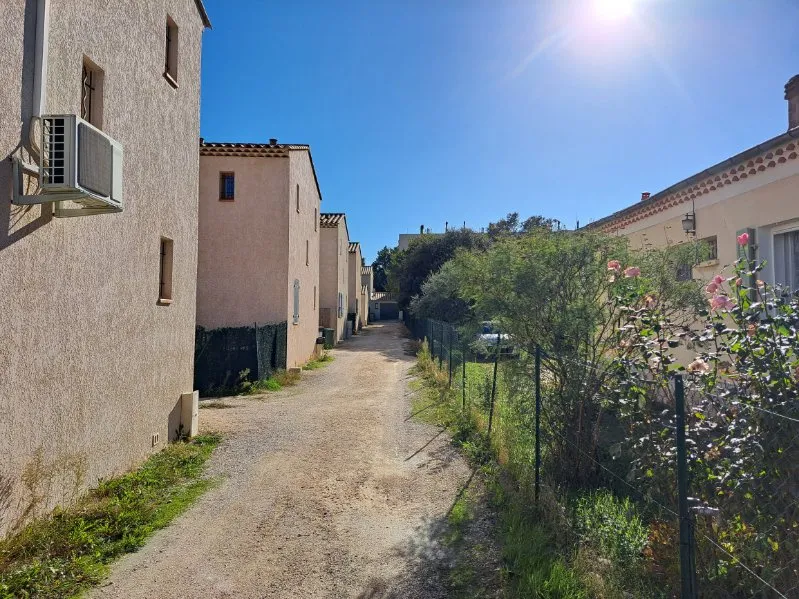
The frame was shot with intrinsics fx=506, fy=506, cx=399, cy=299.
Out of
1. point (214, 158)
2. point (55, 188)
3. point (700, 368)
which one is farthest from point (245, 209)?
point (700, 368)

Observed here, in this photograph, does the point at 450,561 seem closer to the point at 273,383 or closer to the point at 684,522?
the point at 684,522

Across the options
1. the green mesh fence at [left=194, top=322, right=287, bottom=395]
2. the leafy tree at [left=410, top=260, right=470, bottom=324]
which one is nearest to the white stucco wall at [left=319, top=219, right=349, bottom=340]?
the leafy tree at [left=410, top=260, right=470, bottom=324]

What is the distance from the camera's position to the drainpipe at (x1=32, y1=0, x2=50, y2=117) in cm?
400

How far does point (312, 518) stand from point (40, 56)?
4.54m

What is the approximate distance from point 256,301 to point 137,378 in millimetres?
7923

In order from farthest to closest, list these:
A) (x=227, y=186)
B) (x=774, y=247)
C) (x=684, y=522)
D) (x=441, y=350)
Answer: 1. (x=227, y=186)
2. (x=441, y=350)
3. (x=774, y=247)
4. (x=684, y=522)

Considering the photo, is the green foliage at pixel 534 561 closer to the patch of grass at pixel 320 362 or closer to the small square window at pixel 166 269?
the small square window at pixel 166 269

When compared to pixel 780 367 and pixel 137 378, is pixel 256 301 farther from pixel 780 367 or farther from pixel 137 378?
pixel 780 367

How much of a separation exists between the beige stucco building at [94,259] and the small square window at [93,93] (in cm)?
1

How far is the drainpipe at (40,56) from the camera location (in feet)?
13.1

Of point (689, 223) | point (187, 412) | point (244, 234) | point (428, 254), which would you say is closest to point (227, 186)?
point (244, 234)

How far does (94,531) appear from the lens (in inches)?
165

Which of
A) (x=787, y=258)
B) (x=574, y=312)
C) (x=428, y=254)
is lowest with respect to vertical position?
(x=574, y=312)

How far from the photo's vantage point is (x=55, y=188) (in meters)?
3.92
